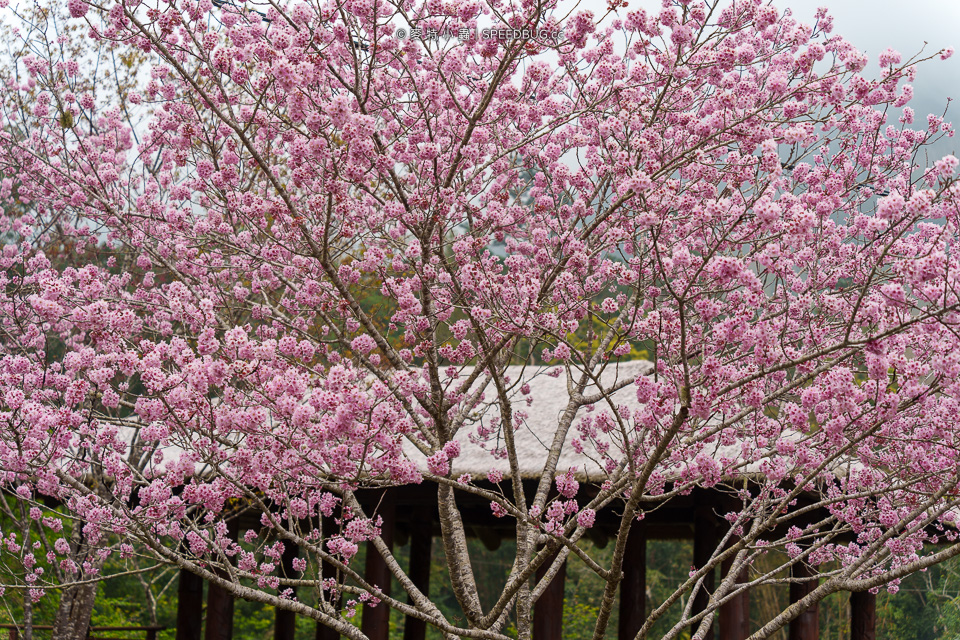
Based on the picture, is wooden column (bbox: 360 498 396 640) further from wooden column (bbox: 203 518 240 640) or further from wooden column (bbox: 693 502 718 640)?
wooden column (bbox: 693 502 718 640)

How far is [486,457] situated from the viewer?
8.89m

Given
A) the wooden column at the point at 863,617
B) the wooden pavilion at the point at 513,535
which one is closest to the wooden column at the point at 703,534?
the wooden pavilion at the point at 513,535

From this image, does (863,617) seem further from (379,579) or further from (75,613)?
(75,613)

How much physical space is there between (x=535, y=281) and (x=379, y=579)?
462 centimetres

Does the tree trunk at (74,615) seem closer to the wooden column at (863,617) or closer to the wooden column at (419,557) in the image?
the wooden column at (419,557)

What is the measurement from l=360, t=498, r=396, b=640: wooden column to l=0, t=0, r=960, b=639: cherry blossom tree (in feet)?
8.92

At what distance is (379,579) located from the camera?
28.3 feet

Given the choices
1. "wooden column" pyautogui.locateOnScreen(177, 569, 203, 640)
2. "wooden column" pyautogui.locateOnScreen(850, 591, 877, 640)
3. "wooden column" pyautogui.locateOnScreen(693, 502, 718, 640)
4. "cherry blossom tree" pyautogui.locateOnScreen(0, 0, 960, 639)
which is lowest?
"wooden column" pyautogui.locateOnScreen(177, 569, 203, 640)

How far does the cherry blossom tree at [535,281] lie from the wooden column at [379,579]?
2719 millimetres

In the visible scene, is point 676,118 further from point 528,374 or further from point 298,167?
point 528,374

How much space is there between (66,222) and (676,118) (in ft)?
25.1

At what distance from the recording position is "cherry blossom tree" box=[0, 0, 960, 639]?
4195mm

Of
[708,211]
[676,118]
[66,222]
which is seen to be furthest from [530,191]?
[66,222]

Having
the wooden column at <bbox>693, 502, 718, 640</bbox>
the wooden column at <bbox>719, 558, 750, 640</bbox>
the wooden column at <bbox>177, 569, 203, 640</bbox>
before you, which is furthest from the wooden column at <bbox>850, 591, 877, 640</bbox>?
the wooden column at <bbox>177, 569, 203, 640</bbox>
